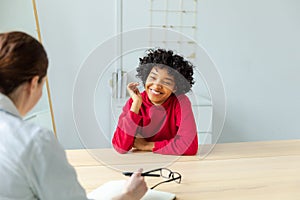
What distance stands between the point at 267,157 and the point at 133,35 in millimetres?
740

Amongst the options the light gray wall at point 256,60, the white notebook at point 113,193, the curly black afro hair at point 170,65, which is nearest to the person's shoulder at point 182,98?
the curly black afro hair at point 170,65

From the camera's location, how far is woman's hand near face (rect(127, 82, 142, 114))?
1594 mm

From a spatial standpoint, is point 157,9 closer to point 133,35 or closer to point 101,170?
point 133,35

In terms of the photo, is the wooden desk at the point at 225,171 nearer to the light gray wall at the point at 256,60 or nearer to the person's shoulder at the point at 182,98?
the person's shoulder at the point at 182,98

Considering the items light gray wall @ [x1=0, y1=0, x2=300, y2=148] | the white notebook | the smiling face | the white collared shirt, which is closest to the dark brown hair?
the white collared shirt

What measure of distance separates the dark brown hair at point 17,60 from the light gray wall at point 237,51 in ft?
6.55

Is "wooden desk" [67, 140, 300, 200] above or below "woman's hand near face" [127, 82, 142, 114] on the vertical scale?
below

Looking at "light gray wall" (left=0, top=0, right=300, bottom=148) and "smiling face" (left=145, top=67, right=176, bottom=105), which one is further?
"light gray wall" (left=0, top=0, right=300, bottom=148)

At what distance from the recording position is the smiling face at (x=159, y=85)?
1.53 meters

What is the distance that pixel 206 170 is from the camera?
148 cm

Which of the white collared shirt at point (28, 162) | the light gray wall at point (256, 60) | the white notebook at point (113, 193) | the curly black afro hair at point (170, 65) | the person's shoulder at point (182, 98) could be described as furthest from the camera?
the light gray wall at point (256, 60)

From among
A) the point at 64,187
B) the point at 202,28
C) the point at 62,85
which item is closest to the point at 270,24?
the point at 202,28

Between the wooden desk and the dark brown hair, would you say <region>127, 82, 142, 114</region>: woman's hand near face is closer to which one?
the wooden desk

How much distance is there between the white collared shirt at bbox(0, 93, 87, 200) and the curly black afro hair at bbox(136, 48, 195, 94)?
802 millimetres
